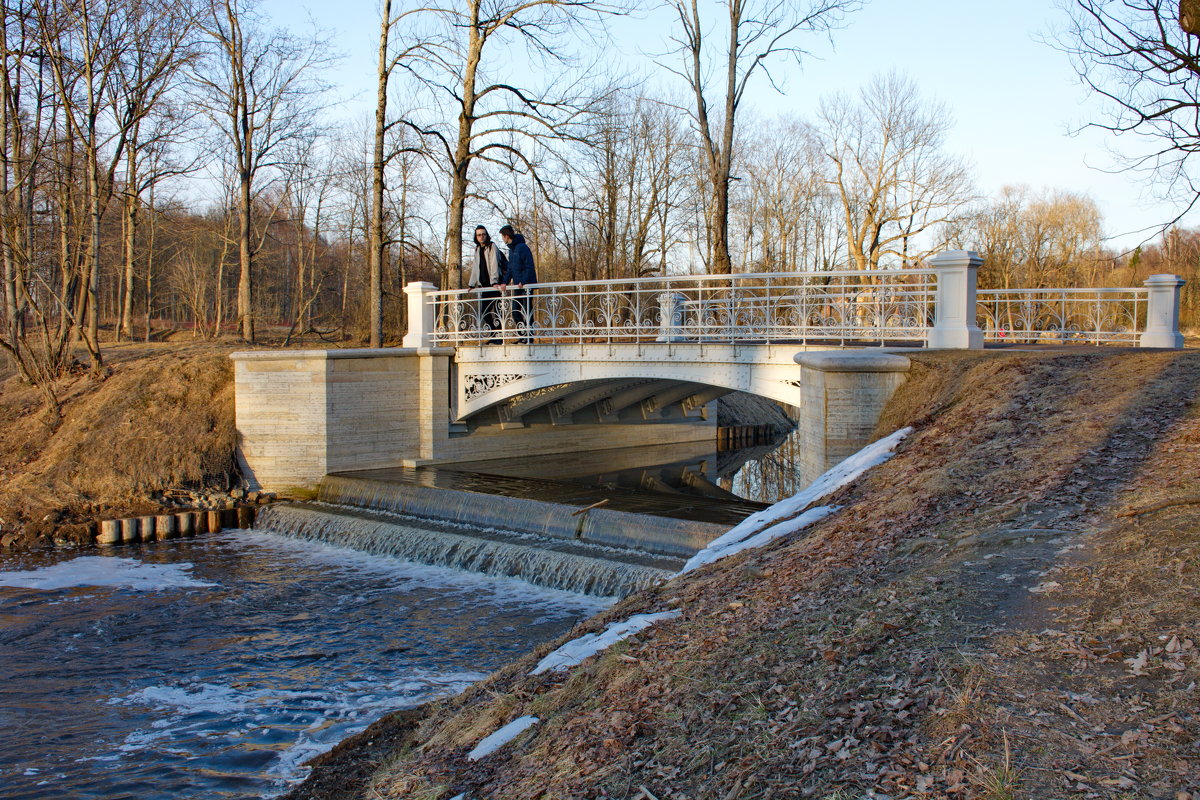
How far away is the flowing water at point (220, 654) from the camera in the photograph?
21.0 ft

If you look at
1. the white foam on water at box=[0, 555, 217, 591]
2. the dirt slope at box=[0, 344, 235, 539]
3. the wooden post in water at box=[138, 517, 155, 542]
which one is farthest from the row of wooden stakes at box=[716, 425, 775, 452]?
the white foam on water at box=[0, 555, 217, 591]

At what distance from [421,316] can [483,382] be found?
192 cm

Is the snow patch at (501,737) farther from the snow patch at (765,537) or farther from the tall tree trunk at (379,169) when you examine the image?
the tall tree trunk at (379,169)

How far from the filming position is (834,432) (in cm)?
984

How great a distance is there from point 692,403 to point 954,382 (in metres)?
11.8

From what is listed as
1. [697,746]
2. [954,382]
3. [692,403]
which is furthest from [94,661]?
[692,403]

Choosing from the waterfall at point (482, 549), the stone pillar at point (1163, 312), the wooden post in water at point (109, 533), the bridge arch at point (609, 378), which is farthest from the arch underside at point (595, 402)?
the stone pillar at point (1163, 312)

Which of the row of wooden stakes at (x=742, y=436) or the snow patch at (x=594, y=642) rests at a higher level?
the snow patch at (x=594, y=642)

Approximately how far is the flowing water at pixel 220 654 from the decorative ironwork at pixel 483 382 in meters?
4.69

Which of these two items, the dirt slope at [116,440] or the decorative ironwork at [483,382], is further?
the decorative ironwork at [483,382]

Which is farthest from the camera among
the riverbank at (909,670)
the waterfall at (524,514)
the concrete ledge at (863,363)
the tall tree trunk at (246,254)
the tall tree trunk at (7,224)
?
the tall tree trunk at (246,254)

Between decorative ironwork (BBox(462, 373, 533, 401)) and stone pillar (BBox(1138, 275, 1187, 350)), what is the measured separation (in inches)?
386

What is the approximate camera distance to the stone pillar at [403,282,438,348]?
56.4 feet

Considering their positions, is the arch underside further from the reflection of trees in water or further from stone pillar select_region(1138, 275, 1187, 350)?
stone pillar select_region(1138, 275, 1187, 350)
